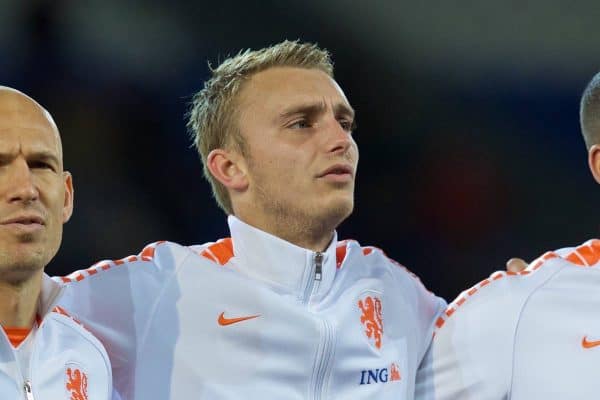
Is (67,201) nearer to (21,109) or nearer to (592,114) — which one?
(21,109)

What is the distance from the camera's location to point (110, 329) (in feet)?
9.53

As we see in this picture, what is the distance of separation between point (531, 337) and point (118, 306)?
129cm

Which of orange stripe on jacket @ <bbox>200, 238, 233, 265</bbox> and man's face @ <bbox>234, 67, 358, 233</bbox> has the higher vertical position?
man's face @ <bbox>234, 67, 358, 233</bbox>

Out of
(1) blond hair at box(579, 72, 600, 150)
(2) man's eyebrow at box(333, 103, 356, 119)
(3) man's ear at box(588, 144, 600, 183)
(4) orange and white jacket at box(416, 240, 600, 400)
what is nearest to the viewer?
(4) orange and white jacket at box(416, 240, 600, 400)

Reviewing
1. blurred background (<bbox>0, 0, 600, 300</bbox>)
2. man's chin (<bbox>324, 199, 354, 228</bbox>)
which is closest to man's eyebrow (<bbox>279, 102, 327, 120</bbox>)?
man's chin (<bbox>324, 199, 354, 228</bbox>)

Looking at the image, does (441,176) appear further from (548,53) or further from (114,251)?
(114,251)

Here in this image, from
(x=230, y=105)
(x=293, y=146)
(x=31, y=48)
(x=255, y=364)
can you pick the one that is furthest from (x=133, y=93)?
(x=255, y=364)

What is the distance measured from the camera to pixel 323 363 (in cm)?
293

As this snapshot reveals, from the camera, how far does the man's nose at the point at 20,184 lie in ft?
8.09

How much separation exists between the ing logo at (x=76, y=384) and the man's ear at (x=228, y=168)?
3.34ft

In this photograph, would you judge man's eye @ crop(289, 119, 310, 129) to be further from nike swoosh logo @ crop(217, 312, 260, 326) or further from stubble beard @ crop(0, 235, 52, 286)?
stubble beard @ crop(0, 235, 52, 286)

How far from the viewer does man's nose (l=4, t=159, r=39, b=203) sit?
8.09 ft

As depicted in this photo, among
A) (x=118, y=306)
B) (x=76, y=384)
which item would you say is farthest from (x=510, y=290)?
(x=76, y=384)

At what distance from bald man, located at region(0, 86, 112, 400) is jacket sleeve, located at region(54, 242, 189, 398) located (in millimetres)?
198
